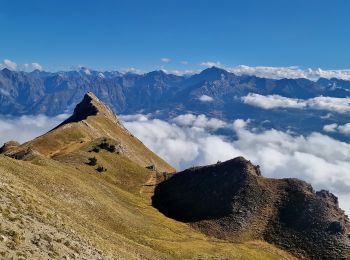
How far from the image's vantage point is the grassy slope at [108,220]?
195 feet

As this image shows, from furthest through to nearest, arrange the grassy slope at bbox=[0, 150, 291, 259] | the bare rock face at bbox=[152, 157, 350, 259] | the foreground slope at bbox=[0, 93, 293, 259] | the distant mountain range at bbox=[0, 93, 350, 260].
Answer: the bare rock face at bbox=[152, 157, 350, 259], the grassy slope at bbox=[0, 150, 291, 259], the distant mountain range at bbox=[0, 93, 350, 260], the foreground slope at bbox=[0, 93, 293, 259]

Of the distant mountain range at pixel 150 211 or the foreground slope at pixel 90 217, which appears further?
the distant mountain range at pixel 150 211

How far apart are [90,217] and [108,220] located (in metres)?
6.55

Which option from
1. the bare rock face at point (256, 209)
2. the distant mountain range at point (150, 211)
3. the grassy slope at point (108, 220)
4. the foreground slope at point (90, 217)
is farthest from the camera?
the bare rock face at point (256, 209)

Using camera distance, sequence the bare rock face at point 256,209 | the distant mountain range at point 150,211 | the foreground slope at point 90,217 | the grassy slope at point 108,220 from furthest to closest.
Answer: the bare rock face at point 256,209, the grassy slope at point 108,220, the distant mountain range at point 150,211, the foreground slope at point 90,217

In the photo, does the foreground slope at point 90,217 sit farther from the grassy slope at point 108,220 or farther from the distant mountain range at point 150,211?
the distant mountain range at point 150,211

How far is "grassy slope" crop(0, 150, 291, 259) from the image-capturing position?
5944 cm

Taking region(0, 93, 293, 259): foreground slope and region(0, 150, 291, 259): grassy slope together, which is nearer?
region(0, 93, 293, 259): foreground slope

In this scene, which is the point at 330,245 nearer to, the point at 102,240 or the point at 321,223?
the point at 321,223

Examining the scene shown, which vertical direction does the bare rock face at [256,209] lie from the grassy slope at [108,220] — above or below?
above

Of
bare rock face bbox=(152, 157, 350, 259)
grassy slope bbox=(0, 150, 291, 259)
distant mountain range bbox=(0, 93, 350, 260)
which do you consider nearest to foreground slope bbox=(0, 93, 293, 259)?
grassy slope bbox=(0, 150, 291, 259)

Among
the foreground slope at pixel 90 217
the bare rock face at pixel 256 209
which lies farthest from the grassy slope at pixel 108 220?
the bare rock face at pixel 256 209

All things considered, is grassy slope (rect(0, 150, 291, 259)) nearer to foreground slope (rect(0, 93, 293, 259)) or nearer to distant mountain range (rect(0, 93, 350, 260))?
foreground slope (rect(0, 93, 293, 259))

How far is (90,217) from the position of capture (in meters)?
81.2
